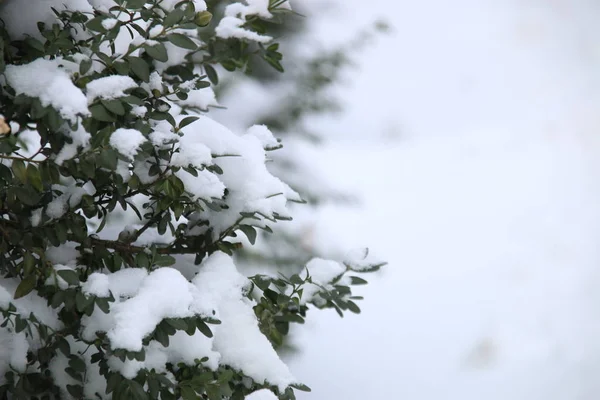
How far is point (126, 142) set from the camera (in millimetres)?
708

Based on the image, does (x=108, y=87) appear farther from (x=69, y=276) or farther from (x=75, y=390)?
(x=75, y=390)

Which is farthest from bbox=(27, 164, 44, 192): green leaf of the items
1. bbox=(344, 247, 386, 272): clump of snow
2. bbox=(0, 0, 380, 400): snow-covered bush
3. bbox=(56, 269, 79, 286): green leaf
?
bbox=(344, 247, 386, 272): clump of snow

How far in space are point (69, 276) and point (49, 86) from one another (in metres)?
0.21

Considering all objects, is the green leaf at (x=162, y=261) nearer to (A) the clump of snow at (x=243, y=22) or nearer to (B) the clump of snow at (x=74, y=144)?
(B) the clump of snow at (x=74, y=144)

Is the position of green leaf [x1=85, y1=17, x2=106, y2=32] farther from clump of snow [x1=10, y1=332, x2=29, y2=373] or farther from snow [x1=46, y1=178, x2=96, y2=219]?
clump of snow [x1=10, y1=332, x2=29, y2=373]

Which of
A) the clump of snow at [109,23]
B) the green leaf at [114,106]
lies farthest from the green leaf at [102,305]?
the clump of snow at [109,23]

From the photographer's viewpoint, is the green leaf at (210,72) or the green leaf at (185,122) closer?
the green leaf at (185,122)

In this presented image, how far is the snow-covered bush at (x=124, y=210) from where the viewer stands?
0.72 m

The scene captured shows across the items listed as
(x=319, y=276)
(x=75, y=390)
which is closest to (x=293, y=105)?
(x=319, y=276)

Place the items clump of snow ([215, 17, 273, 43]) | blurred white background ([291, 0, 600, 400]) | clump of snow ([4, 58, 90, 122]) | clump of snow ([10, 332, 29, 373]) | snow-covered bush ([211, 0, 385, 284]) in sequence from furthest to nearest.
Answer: blurred white background ([291, 0, 600, 400])
snow-covered bush ([211, 0, 385, 284])
clump of snow ([215, 17, 273, 43])
clump of snow ([10, 332, 29, 373])
clump of snow ([4, 58, 90, 122])

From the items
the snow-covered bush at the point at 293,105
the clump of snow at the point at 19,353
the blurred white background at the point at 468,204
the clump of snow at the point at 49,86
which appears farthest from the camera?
the blurred white background at the point at 468,204

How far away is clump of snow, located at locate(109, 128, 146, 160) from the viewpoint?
708 millimetres

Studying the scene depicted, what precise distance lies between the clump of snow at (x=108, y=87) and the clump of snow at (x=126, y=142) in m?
0.04

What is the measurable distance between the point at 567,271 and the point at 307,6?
1.94 m
